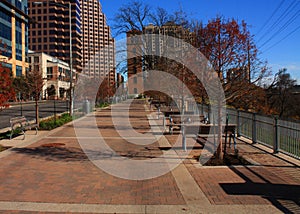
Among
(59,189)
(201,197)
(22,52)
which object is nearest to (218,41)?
(201,197)

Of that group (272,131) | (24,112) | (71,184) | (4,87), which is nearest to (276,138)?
(272,131)

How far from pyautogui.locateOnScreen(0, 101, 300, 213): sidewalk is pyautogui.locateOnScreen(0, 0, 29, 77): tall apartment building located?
186ft

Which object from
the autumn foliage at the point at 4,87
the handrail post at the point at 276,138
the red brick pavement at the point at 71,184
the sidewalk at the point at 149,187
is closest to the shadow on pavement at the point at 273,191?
the sidewalk at the point at 149,187

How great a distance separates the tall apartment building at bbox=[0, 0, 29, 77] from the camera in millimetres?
61784

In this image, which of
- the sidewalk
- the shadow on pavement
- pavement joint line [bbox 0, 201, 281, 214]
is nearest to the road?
the sidewalk

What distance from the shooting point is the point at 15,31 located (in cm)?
6719

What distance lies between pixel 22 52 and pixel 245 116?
66185 mm

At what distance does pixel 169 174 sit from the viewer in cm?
696

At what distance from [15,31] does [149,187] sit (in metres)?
69.3

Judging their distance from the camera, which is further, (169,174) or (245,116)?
(245,116)

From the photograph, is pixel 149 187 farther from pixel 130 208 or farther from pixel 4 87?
pixel 4 87

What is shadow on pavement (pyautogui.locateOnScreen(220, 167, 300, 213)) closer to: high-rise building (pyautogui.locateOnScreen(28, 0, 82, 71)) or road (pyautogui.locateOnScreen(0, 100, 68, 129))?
road (pyautogui.locateOnScreen(0, 100, 68, 129))

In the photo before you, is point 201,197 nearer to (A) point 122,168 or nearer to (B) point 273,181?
(B) point 273,181

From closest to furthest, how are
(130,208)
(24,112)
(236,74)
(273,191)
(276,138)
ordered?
(130,208) < (273,191) < (236,74) < (276,138) < (24,112)
